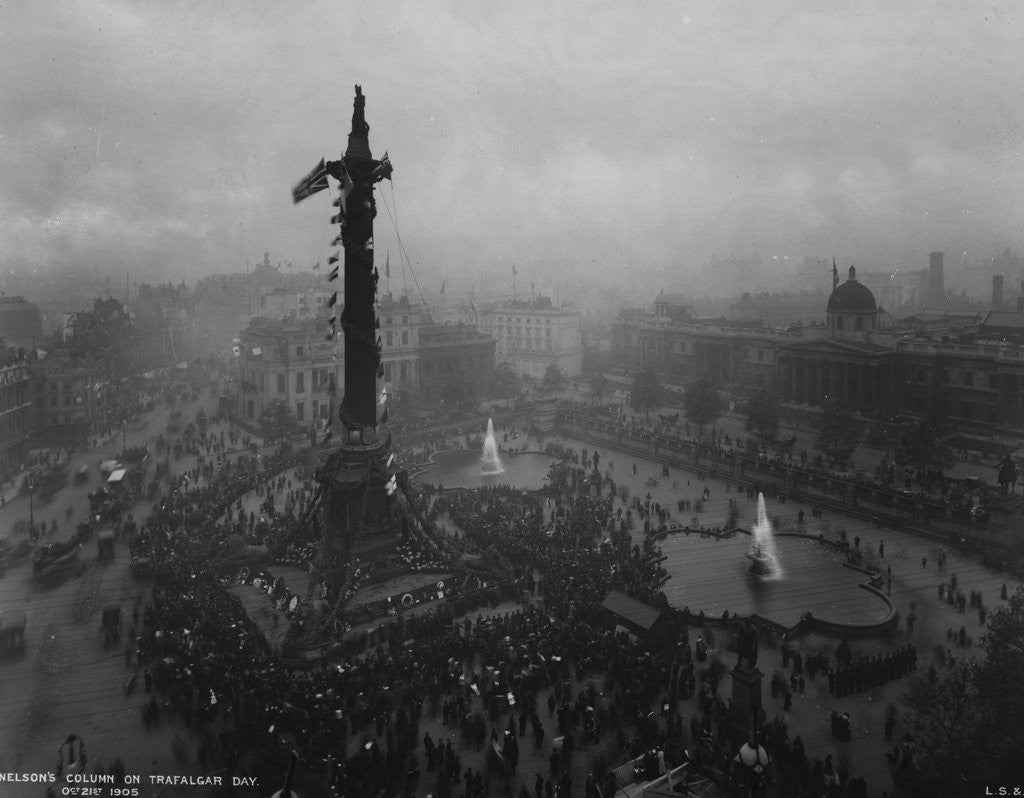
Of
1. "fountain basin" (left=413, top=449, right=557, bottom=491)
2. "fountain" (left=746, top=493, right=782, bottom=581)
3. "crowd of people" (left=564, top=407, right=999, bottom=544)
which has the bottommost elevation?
"fountain" (left=746, top=493, right=782, bottom=581)

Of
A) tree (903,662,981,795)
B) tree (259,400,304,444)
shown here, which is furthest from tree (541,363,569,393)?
tree (903,662,981,795)

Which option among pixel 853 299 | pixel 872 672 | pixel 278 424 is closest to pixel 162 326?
pixel 278 424

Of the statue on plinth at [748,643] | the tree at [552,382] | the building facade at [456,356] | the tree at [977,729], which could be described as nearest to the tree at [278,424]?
the building facade at [456,356]

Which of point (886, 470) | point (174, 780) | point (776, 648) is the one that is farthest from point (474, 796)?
point (886, 470)

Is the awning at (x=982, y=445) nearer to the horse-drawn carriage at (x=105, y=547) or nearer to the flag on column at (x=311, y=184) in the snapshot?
the flag on column at (x=311, y=184)

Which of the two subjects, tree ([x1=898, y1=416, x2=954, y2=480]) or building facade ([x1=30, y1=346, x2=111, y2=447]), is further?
building facade ([x1=30, y1=346, x2=111, y2=447])

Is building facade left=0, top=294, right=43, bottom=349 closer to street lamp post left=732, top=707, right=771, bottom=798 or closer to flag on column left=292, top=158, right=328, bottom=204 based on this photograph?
flag on column left=292, top=158, right=328, bottom=204

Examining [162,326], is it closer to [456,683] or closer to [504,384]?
[504,384]
